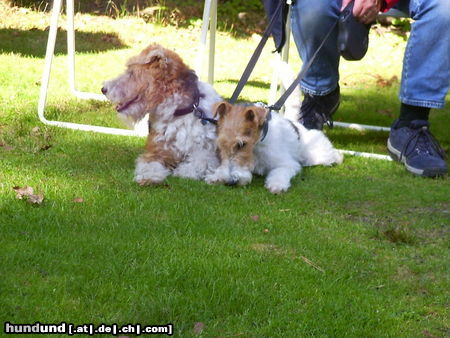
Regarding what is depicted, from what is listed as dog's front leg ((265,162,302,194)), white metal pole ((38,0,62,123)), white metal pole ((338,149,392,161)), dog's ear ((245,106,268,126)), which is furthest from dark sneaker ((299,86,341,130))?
white metal pole ((38,0,62,123))

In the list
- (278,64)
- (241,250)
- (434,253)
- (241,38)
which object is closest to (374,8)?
(278,64)

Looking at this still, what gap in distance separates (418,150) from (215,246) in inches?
85.6

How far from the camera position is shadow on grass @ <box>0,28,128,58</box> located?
329 inches

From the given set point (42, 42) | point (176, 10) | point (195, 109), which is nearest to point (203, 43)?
point (195, 109)

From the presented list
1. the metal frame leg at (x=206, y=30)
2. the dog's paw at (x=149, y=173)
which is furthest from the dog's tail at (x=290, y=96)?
the dog's paw at (x=149, y=173)

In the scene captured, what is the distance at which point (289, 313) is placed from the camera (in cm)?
280

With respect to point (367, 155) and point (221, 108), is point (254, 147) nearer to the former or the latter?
point (221, 108)

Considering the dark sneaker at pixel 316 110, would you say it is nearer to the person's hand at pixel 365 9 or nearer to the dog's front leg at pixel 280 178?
the person's hand at pixel 365 9

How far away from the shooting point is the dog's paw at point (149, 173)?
170 inches

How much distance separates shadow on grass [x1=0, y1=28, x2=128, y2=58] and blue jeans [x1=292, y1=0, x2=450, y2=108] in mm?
3729

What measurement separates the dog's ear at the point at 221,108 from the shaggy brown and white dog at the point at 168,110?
4.1 inches

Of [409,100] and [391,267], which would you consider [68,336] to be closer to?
[391,267]

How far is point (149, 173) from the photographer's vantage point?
4.40 meters

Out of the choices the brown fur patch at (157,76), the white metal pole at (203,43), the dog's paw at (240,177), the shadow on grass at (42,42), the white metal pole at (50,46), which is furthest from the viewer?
the shadow on grass at (42,42)
